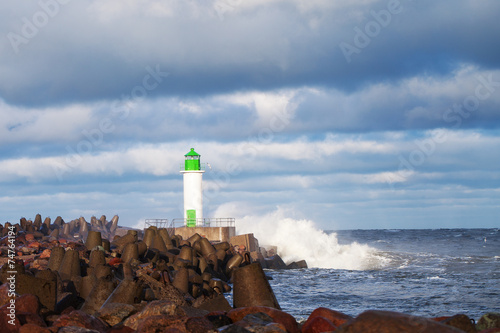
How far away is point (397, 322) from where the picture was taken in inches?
171

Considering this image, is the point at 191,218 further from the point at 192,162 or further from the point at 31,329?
the point at 31,329

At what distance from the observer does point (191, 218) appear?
32.1m

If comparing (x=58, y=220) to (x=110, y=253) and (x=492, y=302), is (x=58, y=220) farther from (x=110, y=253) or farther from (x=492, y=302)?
(x=492, y=302)

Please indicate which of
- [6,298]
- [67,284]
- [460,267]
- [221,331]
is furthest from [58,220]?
[221,331]

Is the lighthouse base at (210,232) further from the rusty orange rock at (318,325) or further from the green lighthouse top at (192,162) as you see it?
the rusty orange rock at (318,325)

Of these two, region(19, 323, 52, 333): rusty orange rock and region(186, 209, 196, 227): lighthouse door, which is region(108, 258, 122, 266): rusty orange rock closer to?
region(19, 323, 52, 333): rusty orange rock

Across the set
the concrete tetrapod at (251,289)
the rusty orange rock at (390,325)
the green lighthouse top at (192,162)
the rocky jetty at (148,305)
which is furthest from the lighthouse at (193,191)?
the rusty orange rock at (390,325)

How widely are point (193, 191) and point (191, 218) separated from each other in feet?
4.89

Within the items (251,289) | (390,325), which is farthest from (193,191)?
(390,325)

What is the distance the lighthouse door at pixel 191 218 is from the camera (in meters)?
32.0

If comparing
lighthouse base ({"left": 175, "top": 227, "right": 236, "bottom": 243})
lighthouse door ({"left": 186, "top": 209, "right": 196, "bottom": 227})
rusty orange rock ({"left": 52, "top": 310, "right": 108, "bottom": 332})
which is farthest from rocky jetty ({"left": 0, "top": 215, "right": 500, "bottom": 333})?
lighthouse door ({"left": 186, "top": 209, "right": 196, "bottom": 227})

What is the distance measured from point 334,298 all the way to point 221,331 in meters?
11.3

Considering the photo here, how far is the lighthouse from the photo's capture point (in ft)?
105

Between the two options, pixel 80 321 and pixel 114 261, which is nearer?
pixel 80 321
